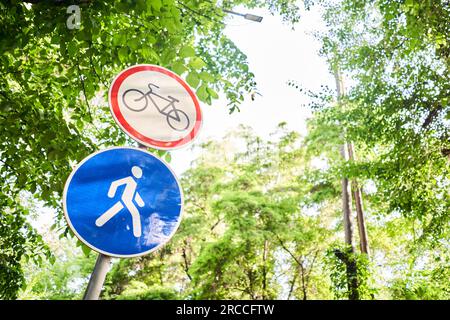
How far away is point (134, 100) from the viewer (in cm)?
147

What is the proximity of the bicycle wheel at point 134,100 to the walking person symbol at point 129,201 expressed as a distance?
33 centimetres

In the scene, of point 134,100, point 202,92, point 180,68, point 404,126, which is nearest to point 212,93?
point 202,92

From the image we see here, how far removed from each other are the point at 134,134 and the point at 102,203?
359 millimetres

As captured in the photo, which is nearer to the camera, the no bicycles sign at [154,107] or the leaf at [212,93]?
the no bicycles sign at [154,107]

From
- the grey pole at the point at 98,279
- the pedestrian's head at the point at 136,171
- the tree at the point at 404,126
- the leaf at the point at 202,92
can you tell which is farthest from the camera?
the tree at the point at 404,126

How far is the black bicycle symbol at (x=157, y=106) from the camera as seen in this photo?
1.47 meters

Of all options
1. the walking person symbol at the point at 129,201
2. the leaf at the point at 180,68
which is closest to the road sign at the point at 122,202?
the walking person symbol at the point at 129,201

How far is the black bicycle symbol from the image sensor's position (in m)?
1.47

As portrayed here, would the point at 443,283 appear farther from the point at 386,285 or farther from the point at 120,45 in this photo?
the point at 120,45

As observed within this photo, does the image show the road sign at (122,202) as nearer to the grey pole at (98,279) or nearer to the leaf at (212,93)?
the grey pole at (98,279)

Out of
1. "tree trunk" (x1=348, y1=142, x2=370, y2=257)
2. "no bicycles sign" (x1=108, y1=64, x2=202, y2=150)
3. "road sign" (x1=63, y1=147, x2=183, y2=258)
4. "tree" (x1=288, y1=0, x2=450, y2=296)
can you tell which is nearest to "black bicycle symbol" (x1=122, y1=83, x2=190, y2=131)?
"no bicycles sign" (x1=108, y1=64, x2=202, y2=150)
